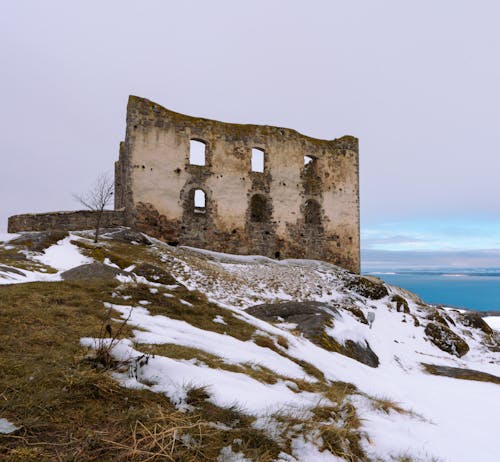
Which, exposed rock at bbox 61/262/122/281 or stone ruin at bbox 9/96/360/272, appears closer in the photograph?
exposed rock at bbox 61/262/122/281

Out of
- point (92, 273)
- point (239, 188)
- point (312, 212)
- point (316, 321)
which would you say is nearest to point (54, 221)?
point (239, 188)

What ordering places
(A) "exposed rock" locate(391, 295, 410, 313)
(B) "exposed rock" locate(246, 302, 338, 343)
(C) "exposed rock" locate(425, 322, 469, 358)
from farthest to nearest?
(A) "exposed rock" locate(391, 295, 410, 313), (C) "exposed rock" locate(425, 322, 469, 358), (B) "exposed rock" locate(246, 302, 338, 343)

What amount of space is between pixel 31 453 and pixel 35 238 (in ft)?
34.8

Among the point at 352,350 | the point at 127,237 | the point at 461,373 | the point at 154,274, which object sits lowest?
the point at 461,373

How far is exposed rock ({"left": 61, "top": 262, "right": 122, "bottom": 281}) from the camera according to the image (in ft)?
21.3

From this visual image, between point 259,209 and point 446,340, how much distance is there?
11.8 meters

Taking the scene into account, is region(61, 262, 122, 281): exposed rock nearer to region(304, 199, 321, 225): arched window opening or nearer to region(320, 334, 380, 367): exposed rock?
region(320, 334, 380, 367): exposed rock

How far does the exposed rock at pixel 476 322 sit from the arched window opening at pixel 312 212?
8888 millimetres

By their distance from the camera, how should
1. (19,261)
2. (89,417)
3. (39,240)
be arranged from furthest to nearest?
(39,240) < (19,261) < (89,417)

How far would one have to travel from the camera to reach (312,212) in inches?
811

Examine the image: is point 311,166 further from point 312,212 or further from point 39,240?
point 39,240

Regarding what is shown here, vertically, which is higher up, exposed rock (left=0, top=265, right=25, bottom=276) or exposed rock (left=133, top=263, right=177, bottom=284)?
exposed rock (left=0, top=265, right=25, bottom=276)

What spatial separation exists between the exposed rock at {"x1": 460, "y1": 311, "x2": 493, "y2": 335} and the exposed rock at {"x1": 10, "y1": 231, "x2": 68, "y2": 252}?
52.5 feet

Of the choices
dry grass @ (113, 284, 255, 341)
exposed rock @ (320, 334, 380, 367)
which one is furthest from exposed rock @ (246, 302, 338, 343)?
dry grass @ (113, 284, 255, 341)
